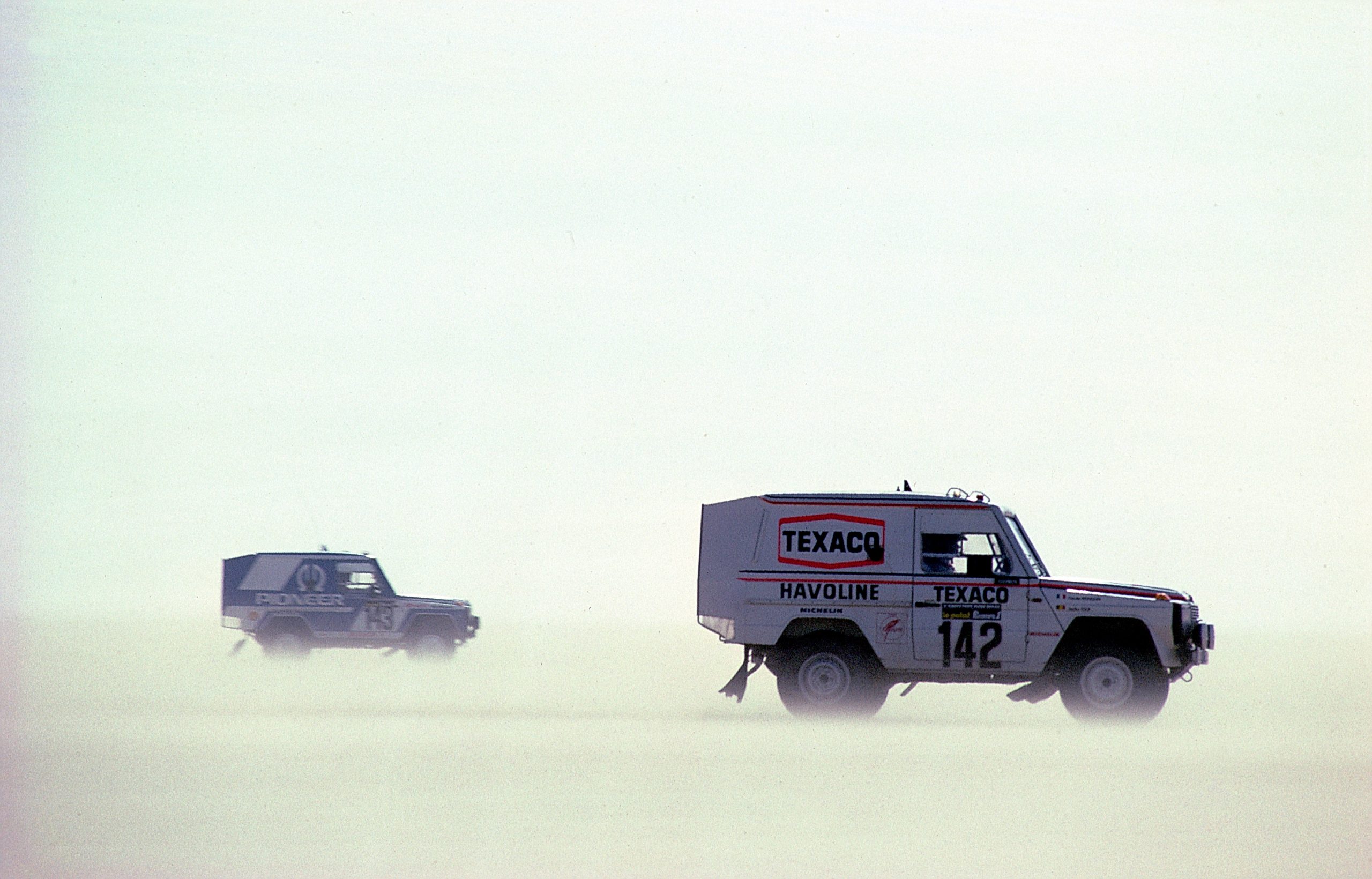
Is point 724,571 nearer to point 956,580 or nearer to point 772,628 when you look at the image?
point 772,628

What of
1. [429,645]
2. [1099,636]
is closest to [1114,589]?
[1099,636]

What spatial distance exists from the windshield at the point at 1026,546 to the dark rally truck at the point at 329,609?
1198 cm

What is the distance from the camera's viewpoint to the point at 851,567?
1664cm

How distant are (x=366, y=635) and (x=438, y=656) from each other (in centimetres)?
127

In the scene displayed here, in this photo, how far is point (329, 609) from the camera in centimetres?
2573

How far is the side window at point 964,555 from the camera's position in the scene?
1667cm

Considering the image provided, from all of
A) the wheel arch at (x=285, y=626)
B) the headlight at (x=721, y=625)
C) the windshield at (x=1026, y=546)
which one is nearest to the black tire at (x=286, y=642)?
the wheel arch at (x=285, y=626)

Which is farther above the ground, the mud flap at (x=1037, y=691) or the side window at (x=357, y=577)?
the side window at (x=357, y=577)

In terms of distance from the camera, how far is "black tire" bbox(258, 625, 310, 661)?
25.5 m

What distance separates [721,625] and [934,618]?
7.84ft

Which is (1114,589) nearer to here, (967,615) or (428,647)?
(967,615)

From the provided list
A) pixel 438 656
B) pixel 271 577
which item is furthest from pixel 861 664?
pixel 271 577

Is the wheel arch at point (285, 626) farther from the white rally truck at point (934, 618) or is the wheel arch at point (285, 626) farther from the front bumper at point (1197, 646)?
the front bumper at point (1197, 646)

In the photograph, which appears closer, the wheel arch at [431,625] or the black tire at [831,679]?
the black tire at [831,679]
